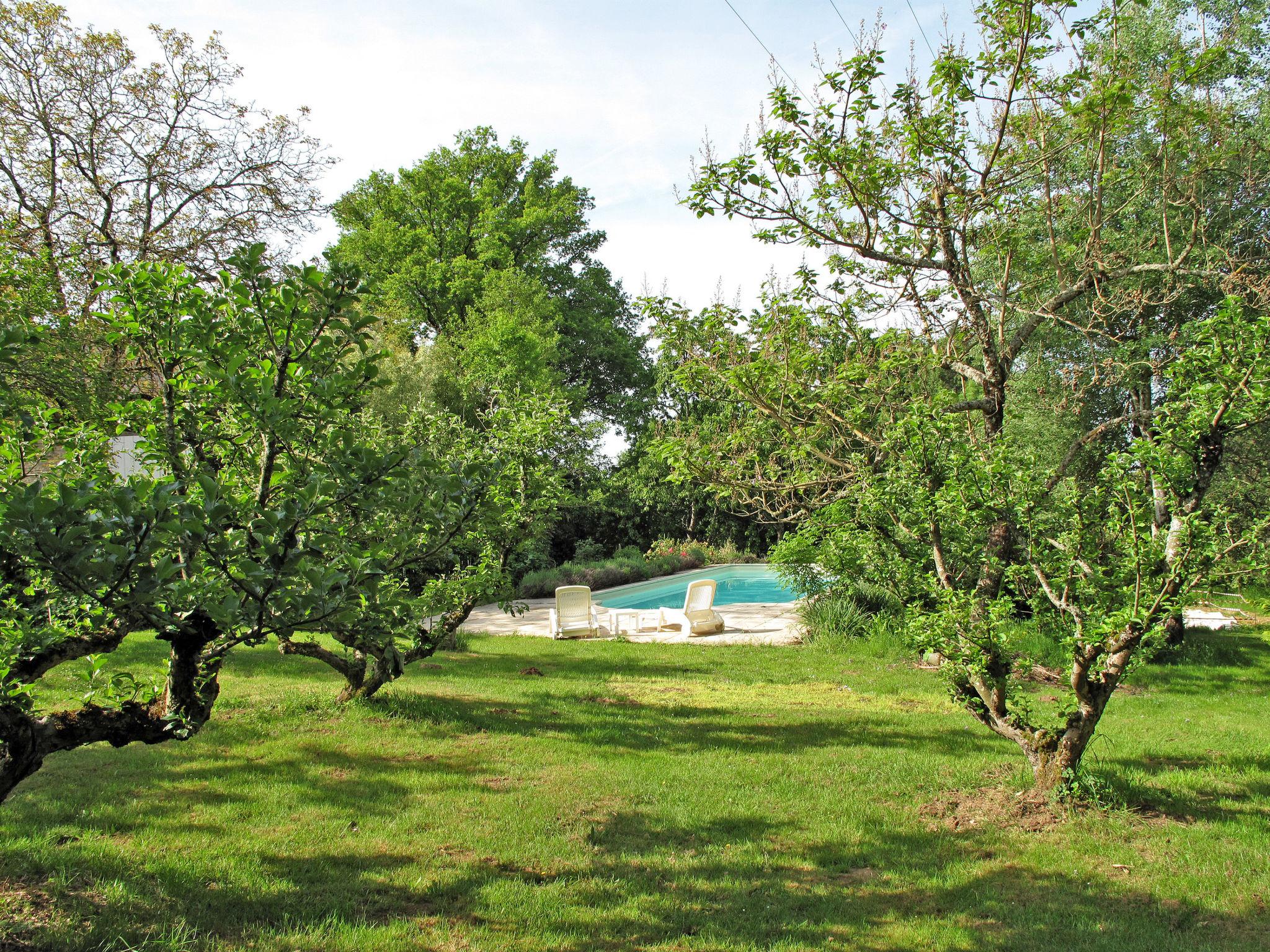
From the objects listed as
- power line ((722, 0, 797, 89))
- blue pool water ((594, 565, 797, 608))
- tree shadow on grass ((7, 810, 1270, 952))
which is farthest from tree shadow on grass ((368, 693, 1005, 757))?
blue pool water ((594, 565, 797, 608))

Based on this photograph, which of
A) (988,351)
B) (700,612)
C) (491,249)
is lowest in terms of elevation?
(700,612)

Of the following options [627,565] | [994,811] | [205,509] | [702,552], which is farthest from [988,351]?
[702,552]

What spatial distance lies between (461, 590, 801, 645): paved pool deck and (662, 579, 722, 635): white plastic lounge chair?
0.44 ft

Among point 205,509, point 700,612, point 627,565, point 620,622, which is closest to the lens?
point 205,509

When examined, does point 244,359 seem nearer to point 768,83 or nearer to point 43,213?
point 768,83

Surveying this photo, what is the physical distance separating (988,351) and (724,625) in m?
8.20

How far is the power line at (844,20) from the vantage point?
6.73 metres

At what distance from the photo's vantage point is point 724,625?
46.2ft

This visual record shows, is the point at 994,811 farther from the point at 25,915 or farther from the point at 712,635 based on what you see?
the point at 712,635

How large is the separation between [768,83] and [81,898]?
7.66 meters

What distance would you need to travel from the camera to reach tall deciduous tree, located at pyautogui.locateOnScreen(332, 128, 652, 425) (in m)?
26.8

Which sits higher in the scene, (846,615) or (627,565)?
(627,565)

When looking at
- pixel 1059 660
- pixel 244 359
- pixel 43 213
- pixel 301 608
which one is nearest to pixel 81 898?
pixel 301 608

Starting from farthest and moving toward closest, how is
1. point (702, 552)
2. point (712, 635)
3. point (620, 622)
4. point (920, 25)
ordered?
point (702, 552) → point (620, 622) → point (712, 635) → point (920, 25)
